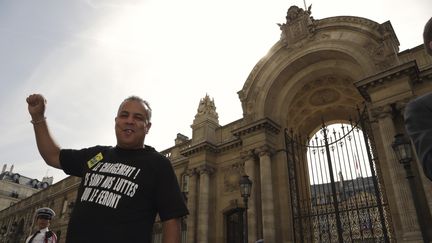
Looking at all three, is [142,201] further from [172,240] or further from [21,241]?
[21,241]

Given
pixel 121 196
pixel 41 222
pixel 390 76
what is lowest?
pixel 121 196

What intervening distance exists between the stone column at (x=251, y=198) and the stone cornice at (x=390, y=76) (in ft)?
22.0

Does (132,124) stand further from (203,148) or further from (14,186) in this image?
(14,186)

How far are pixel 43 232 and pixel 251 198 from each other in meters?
11.6

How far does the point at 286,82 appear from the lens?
1847cm

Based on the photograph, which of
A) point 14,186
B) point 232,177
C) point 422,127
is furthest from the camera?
point 14,186

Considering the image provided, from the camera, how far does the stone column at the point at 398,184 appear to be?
10.9 metres

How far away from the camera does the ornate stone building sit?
42.0 feet

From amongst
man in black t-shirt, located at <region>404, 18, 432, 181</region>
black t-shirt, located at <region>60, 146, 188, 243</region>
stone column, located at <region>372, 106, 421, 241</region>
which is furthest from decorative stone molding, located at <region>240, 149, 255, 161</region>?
man in black t-shirt, located at <region>404, 18, 432, 181</region>

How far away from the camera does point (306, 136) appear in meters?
21.4

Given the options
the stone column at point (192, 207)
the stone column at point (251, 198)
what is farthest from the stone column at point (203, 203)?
the stone column at point (251, 198)

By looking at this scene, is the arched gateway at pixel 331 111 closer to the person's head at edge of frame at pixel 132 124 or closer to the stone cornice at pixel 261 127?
the stone cornice at pixel 261 127

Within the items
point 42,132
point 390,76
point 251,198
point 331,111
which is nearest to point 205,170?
point 251,198

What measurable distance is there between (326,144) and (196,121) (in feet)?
31.2
